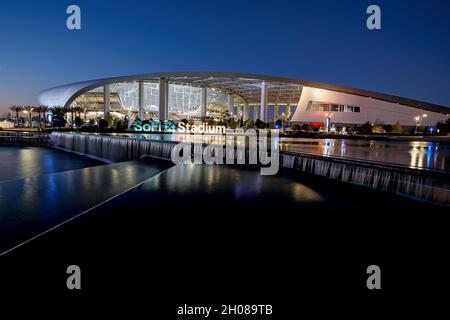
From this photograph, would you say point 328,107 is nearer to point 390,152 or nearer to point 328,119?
point 328,119

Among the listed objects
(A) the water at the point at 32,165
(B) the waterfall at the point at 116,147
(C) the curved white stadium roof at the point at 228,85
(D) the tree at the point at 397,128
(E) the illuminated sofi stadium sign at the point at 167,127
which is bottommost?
(A) the water at the point at 32,165

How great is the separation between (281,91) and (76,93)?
3107cm

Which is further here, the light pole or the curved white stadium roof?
the light pole

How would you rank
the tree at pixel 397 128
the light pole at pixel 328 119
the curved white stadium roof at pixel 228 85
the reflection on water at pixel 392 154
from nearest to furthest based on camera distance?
the reflection on water at pixel 392 154 < the curved white stadium roof at pixel 228 85 < the tree at pixel 397 128 < the light pole at pixel 328 119

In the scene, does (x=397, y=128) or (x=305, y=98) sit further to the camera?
(x=305, y=98)

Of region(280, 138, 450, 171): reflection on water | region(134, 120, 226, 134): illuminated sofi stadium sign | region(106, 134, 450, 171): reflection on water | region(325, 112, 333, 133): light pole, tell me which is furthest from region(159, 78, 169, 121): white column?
region(280, 138, 450, 171): reflection on water

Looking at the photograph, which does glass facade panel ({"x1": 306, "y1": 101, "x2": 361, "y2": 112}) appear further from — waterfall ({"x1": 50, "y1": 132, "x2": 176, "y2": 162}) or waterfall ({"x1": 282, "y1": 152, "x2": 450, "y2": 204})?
waterfall ({"x1": 282, "y1": 152, "x2": 450, "y2": 204})

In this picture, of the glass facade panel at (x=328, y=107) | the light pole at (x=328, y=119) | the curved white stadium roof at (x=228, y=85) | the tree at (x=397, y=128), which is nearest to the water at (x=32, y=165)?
the curved white stadium roof at (x=228, y=85)

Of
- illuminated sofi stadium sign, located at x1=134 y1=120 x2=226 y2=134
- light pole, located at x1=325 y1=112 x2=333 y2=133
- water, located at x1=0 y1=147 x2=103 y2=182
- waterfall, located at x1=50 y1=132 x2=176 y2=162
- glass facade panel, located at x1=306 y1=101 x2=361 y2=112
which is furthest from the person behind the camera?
glass facade panel, located at x1=306 y1=101 x2=361 y2=112

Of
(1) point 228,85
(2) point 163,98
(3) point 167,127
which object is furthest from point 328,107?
(2) point 163,98

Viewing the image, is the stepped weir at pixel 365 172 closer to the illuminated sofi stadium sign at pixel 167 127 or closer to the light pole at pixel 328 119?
the illuminated sofi stadium sign at pixel 167 127

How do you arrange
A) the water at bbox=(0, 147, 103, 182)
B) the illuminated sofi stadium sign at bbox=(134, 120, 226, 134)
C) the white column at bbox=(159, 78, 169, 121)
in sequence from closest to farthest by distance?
the water at bbox=(0, 147, 103, 182) → the illuminated sofi stadium sign at bbox=(134, 120, 226, 134) → the white column at bbox=(159, 78, 169, 121)

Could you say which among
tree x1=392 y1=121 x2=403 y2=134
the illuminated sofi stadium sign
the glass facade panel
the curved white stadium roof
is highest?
the curved white stadium roof

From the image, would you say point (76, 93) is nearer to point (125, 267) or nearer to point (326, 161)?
point (326, 161)
